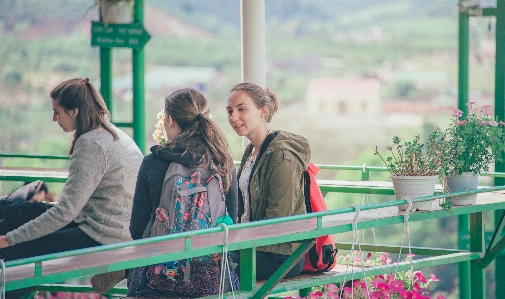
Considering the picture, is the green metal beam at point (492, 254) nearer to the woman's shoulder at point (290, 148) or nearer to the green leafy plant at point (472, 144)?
the green leafy plant at point (472, 144)

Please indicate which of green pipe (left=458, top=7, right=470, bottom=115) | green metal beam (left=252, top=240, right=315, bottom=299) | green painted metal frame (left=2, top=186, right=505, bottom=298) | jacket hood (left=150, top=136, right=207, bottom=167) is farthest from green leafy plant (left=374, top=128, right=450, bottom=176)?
green pipe (left=458, top=7, right=470, bottom=115)

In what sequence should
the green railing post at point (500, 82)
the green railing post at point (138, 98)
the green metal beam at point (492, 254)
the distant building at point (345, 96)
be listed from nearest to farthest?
the green metal beam at point (492, 254) → the green railing post at point (500, 82) → the green railing post at point (138, 98) → the distant building at point (345, 96)

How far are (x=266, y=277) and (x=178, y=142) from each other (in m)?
0.70

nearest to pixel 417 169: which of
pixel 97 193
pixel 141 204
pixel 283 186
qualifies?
pixel 283 186

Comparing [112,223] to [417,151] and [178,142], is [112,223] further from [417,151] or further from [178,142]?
[417,151]

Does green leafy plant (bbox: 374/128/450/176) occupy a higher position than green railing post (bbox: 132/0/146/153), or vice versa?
green railing post (bbox: 132/0/146/153)

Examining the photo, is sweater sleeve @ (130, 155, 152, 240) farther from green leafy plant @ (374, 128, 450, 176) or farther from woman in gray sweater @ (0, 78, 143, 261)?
green leafy plant @ (374, 128, 450, 176)

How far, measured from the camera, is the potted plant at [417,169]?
3.73m

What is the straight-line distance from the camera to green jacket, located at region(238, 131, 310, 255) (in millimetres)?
3541

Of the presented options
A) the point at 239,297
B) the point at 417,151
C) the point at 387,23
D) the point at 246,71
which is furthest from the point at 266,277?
the point at 387,23

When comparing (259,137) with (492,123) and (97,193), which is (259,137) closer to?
(97,193)

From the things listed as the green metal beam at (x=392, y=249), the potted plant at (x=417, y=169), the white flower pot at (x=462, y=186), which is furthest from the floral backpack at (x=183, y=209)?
the green metal beam at (x=392, y=249)

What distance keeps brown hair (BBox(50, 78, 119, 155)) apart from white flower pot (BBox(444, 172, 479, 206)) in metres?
1.50

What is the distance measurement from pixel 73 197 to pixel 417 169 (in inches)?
58.5
